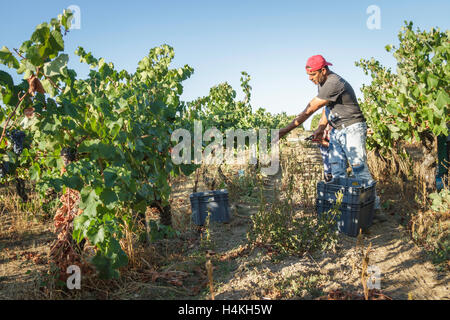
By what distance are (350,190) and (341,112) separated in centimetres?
83

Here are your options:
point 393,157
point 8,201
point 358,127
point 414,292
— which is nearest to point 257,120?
point 393,157

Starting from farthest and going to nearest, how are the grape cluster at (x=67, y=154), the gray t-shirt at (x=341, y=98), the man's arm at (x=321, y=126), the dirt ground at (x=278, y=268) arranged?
the man's arm at (x=321, y=126)
the gray t-shirt at (x=341, y=98)
the grape cluster at (x=67, y=154)
the dirt ground at (x=278, y=268)

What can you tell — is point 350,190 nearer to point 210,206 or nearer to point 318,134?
point 318,134

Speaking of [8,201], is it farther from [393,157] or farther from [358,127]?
[393,157]

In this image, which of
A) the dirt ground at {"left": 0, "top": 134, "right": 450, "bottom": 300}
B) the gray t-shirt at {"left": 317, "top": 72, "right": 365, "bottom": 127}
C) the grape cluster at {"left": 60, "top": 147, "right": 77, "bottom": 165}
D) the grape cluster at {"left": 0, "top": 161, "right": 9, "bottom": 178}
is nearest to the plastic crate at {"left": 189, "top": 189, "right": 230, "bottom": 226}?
the dirt ground at {"left": 0, "top": 134, "right": 450, "bottom": 300}

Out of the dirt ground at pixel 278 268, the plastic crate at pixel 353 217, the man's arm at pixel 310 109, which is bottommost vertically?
the dirt ground at pixel 278 268

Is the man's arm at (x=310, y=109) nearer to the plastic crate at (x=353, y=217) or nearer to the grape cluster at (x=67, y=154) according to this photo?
the plastic crate at (x=353, y=217)

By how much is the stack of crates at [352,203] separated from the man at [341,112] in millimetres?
254

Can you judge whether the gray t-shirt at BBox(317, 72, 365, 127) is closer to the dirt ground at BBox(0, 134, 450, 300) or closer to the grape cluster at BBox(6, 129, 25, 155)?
the dirt ground at BBox(0, 134, 450, 300)

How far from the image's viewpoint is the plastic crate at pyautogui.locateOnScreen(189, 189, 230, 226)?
13.3ft

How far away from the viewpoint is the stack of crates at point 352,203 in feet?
10.3

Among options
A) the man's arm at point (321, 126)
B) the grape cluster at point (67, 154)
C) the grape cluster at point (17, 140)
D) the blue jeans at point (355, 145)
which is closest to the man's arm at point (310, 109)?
the blue jeans at point (355, 145)

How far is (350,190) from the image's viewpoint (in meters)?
3.12
